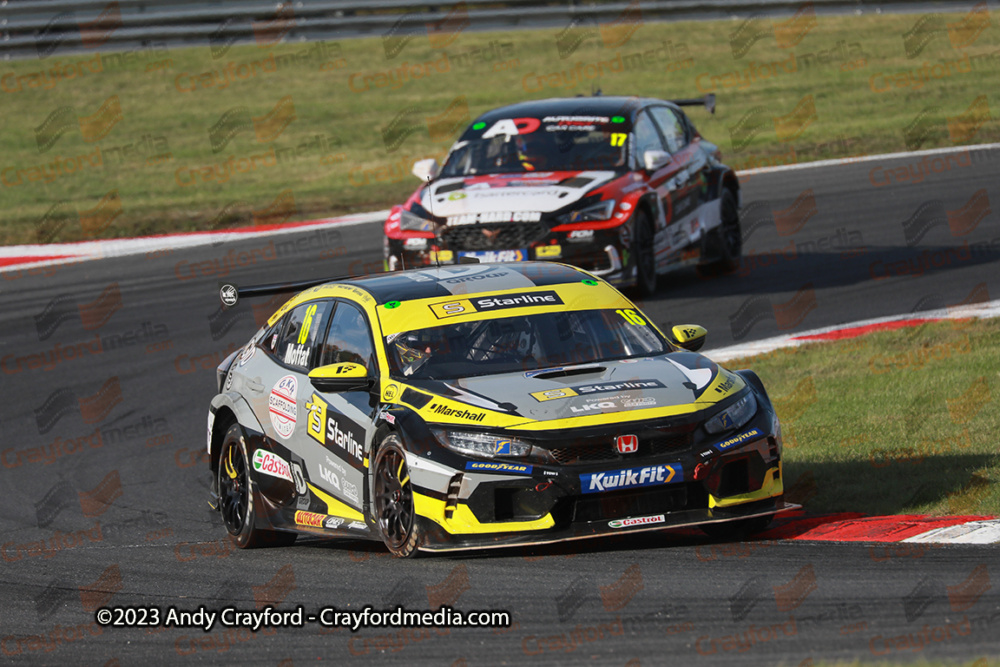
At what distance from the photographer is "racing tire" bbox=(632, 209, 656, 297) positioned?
13547mm

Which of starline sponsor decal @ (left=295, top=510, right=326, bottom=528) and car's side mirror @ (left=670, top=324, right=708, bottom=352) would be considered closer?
starline sponsor decal @ (left=295, top=510, right=326, bottom=528)

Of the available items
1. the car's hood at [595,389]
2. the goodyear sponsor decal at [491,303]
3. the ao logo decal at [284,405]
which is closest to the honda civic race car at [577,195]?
the ao logo decal at [284,405]

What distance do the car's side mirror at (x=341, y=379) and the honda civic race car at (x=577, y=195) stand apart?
5219mm

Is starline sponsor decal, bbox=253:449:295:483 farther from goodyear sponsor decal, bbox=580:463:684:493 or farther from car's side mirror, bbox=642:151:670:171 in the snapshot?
car's side mirror, bbox=642:151:670:171

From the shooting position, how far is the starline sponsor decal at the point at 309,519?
764cm

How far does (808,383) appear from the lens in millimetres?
10984

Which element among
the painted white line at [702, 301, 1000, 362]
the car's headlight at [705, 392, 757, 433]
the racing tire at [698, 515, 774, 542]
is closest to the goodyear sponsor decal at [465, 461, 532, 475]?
the car's headlight at [705, 392, 757, 433]

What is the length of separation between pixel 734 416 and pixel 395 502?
1.57 meters

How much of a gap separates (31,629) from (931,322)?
27.7 feet

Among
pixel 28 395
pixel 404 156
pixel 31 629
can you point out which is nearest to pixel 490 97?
pixel 404 156

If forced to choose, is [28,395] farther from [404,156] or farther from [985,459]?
[404,156]

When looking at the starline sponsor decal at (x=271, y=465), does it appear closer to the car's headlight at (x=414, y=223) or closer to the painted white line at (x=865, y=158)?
the car's headlight at (x=414, y=223)

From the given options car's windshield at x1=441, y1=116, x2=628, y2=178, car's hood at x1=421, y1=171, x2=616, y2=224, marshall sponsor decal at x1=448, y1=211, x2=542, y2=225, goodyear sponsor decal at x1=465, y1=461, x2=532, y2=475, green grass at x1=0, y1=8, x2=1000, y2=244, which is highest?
goodyear sponsor decal at x1=465, y1=461, x2=532, y2=475

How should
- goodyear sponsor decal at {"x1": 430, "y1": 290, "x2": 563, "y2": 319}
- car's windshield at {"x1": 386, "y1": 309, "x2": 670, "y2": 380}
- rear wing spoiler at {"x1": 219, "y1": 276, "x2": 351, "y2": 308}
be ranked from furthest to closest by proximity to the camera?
1. rear wing spoiler at {"x1": 219, "y1": 276, "x2": 351, "y2": 308}
2. goodyear sponsor decal at {"x1": 430, "y1": 290, "x2": 563, "y2": 319}
3. car's windshield at {"x1": 386, "y1": 309, "x2": 670, "y2": 380}
